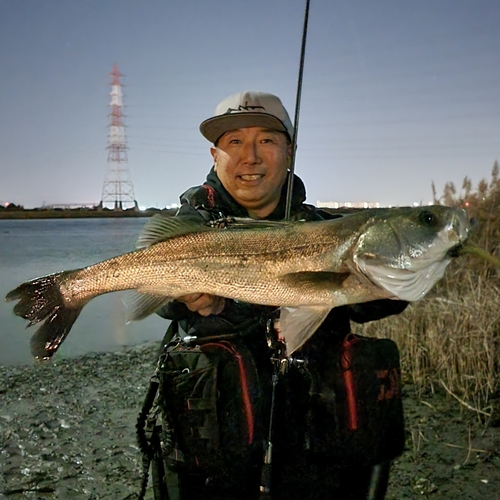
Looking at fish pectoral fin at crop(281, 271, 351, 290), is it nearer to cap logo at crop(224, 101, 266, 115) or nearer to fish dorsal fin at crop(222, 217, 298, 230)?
fish dorsal fin at crop(222, 217, 298, 230)

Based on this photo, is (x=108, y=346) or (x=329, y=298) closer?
(x=329, y=298)

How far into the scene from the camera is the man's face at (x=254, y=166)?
11.4 ft

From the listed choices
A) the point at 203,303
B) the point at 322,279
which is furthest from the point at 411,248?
the point at 203,303

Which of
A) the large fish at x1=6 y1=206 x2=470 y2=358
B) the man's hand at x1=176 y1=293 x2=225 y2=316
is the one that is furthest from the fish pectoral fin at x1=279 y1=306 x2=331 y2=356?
the man's hand at x1=176 y1=293 x2=225 y2=316

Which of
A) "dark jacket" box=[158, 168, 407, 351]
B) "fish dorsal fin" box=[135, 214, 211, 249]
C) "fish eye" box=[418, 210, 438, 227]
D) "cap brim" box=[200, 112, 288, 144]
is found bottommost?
"dark jacket" box=[158, 168, 407, 351]

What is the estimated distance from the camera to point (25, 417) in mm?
5598

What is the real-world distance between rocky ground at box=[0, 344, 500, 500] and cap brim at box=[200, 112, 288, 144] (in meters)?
3.02

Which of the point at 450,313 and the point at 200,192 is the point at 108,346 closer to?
the point at 450,313

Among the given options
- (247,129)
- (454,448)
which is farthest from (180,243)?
(454,448)

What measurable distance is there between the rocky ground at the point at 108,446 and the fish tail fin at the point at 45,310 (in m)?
1.88

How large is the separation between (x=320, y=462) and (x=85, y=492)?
227 centimetres

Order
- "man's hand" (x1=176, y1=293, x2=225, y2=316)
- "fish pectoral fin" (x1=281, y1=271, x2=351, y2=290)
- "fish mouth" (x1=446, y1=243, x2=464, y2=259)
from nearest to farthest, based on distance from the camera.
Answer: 1. "fish mouth" (x1=446, y1=243, x2=464, y2=259)
2. "fish pectoral fin" (x1=281, y1=271, x2=351, y2=290)
3. "man's hand" (x1=176, y1=293, x2=225, y2=316)

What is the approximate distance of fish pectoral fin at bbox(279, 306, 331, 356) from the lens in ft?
8.63

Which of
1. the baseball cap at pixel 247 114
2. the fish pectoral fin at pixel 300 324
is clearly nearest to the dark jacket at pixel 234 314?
the fish pectoral fin at pixel 300 324
